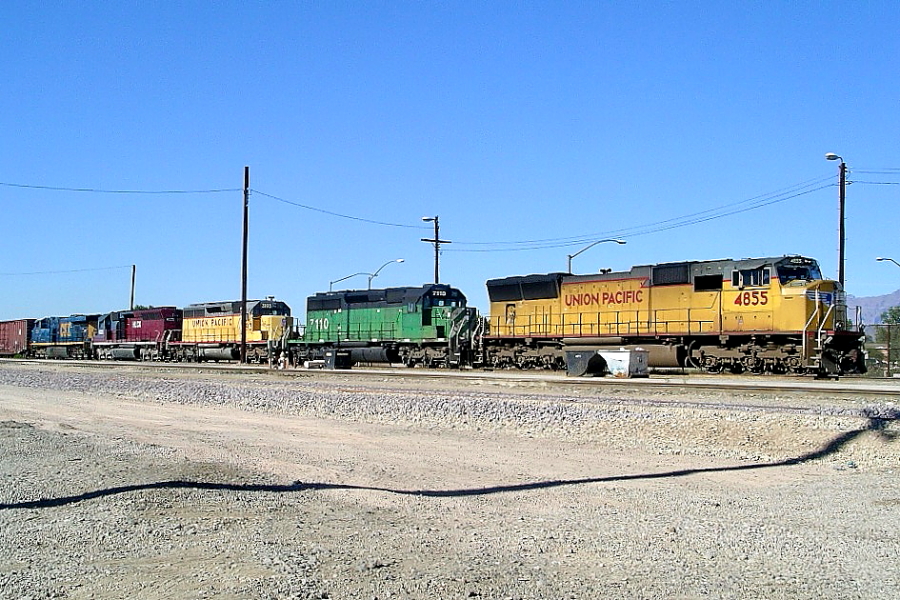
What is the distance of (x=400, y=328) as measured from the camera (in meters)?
39.6

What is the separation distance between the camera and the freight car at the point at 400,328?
3744 cm

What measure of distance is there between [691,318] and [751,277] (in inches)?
100

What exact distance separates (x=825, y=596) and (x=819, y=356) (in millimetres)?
22345

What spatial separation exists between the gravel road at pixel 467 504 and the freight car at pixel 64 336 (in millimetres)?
51404

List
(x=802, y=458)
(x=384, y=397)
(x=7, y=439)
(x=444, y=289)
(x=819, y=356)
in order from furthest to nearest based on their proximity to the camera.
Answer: (x=444, y=289)
(x=819, y=356)
(x=384, y=397)
(x=7, y=439)
(x=802, y=458)

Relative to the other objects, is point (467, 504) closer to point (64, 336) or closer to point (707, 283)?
point (707, 283)

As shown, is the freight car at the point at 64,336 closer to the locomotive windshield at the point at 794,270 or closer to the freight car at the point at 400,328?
the freight car at the point at 400,328

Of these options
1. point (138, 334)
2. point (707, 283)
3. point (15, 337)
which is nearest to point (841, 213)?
point (707, 283)

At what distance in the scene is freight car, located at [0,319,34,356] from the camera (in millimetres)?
71438

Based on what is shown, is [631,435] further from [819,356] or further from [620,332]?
[620,332]

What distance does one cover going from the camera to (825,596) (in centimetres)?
509

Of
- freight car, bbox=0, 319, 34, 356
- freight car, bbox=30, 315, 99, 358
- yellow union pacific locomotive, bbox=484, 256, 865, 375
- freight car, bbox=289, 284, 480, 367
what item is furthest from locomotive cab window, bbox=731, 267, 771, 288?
freight car, bbox=0, 319, 34, 356

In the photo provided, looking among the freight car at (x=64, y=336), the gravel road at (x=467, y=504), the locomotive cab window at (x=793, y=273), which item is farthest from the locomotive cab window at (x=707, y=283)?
the freight car at (x=64, y=336)

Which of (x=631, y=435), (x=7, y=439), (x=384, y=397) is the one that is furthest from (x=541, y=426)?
(x=7, y=439)
